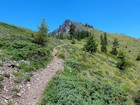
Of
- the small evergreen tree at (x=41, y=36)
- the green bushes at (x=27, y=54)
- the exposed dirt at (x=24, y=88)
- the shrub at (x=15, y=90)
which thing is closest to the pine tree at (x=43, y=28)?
the small evergreen tree at (x=41, y=36)

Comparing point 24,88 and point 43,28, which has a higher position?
point 43,28

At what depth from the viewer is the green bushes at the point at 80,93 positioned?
16828 mm

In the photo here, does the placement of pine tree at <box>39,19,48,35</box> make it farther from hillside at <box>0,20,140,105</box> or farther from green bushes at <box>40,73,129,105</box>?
green bushes at <box>40,73,129,105</box>

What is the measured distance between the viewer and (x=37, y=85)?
19.4m

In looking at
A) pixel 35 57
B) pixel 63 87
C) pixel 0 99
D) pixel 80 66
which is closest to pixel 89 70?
pixel 80 66

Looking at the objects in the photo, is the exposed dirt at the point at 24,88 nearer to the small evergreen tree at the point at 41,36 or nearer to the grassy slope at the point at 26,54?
the grassy slope at the point at 26,54

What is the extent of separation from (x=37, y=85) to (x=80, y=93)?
14.5 ft

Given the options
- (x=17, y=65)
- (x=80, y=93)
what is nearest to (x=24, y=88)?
(x=17, y=65)

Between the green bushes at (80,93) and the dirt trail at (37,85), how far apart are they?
75 centimetres

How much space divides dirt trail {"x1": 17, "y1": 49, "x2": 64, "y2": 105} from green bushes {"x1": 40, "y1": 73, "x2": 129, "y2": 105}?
747 millimetres

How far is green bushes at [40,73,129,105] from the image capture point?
55.2 ft

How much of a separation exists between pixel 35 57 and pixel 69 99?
10248mm

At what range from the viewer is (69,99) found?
654 inches

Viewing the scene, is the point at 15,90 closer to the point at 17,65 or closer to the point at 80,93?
the point at 17,65
